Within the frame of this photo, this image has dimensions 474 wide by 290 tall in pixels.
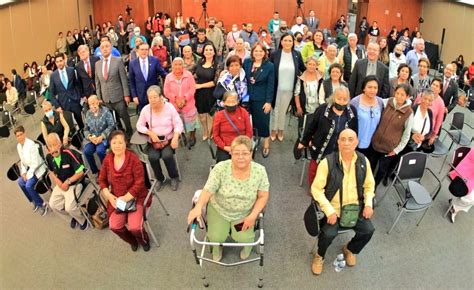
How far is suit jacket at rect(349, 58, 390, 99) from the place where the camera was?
4.83 meters

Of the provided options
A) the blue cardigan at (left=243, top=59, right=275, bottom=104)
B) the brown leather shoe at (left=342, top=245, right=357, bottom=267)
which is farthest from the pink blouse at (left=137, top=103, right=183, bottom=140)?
the brown leather shoe at (left=342, top=245, right=357, bottom=267)

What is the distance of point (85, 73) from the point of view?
5.39 meters

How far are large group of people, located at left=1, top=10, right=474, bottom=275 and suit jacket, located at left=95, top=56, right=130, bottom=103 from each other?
2 centimetres

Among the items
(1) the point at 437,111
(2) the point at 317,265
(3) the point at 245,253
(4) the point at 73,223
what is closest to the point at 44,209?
(4) the point at 73,223

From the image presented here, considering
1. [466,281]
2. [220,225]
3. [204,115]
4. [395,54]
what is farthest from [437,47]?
[220,225]

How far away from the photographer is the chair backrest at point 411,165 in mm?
4012

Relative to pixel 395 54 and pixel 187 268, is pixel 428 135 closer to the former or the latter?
pixel 395 54

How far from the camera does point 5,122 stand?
6469mm

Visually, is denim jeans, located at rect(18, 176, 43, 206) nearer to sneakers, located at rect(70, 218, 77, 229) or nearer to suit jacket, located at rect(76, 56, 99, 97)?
sneakers, located at rect(70, 218, 77, 229)

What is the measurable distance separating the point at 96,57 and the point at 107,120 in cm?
139

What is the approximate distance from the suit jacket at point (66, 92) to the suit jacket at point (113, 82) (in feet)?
1.05

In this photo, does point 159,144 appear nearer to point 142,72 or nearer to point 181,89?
point 181,89

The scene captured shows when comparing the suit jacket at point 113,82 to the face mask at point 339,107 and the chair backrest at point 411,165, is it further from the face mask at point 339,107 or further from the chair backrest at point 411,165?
the chair backrest at point 411,165

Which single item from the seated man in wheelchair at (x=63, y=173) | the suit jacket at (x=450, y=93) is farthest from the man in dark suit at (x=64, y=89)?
the suit jacket at (x=450, y=93)
